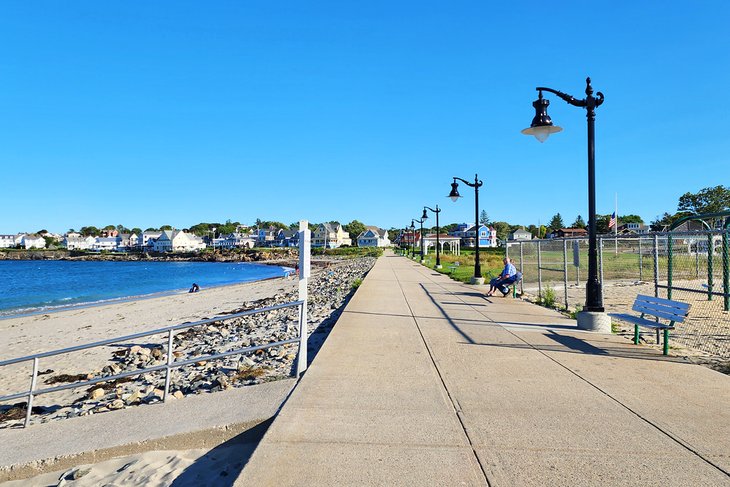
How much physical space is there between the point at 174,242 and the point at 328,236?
51.2 meters

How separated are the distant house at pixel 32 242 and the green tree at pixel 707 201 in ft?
649

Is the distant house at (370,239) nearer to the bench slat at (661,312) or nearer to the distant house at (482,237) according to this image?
the distant house at (482,237)

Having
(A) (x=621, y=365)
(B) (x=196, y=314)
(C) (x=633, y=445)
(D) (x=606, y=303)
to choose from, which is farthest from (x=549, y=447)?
(B) (x=196, y=314)

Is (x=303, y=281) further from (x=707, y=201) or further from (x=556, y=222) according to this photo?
→ (x=556, y=222)

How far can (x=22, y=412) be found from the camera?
8.11 metres

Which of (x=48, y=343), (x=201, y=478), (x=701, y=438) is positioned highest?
(x=701, y=438)

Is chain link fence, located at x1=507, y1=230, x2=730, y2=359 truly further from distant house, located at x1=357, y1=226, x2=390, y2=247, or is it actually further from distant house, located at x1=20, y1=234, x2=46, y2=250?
distant house, located at x1=20, y1=234, x2=46, y2=250

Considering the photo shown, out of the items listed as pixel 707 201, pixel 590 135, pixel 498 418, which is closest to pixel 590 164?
pixel 590 135

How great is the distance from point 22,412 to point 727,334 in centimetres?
1317

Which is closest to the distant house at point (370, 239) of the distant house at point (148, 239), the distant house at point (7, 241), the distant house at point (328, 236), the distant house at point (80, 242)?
the distant house at point (328, 236)

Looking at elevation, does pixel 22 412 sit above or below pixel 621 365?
below

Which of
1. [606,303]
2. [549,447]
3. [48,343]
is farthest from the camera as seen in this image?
[48,343]

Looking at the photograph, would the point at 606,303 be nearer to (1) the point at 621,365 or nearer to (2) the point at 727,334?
(2) the point at 727,334

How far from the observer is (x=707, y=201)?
263 feet
